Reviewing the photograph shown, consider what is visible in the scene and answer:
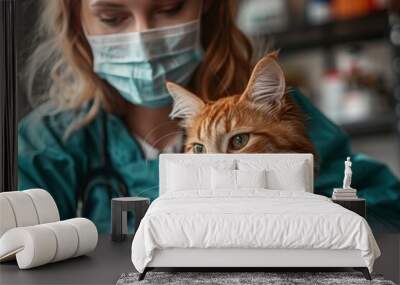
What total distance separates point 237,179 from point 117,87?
150 centimetres

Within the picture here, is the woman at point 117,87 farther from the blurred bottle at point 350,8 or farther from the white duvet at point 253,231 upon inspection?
the white duvet at point 253,231

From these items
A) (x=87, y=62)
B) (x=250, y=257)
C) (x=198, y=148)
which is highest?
(x=87, y=62)

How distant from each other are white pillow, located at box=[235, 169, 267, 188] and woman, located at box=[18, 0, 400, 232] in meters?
0.87

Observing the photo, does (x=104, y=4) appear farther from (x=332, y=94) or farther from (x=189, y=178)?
(x=332, y=94)

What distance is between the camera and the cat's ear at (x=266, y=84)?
5781mm

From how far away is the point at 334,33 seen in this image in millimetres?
5648

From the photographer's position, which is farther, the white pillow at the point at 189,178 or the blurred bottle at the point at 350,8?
the blurred bottle at the point at 350,8

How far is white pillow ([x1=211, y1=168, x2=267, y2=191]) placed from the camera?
5203mm

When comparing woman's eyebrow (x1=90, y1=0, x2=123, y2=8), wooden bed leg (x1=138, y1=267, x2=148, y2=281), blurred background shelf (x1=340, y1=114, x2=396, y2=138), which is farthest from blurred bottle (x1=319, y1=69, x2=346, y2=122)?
wooden bed leg (x1=138, y1=267, x2=148, y2=281)

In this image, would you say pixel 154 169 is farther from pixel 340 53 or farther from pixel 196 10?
pixel 340 53

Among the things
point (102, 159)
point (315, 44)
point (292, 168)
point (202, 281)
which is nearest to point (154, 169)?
point (102, 159)

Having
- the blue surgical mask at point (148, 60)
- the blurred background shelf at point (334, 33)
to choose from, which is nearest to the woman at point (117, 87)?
the blue surgical mask at point (148, 60)

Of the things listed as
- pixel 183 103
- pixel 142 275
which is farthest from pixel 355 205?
pixel 142 275

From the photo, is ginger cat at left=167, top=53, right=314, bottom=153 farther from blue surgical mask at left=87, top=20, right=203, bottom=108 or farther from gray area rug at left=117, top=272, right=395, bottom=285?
gray area rug at left=117, top=272, right=395, bottom=285
